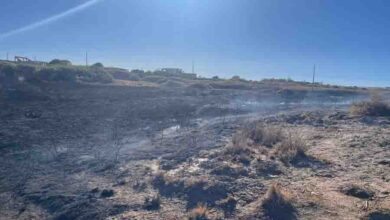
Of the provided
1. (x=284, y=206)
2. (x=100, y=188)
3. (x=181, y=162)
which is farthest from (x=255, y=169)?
(x=100, y=188)

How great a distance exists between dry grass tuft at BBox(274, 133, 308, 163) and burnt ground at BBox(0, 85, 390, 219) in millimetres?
362

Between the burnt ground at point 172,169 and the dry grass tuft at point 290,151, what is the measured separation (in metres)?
0.36

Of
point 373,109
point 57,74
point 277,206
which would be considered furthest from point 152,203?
point 57,74

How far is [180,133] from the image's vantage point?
2125 centimetres

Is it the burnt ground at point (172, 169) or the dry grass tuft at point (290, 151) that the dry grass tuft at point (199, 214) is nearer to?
the burnt ground at point (172, 169)

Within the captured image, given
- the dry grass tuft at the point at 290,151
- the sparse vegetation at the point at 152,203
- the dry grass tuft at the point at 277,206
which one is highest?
the dry grass tuft at the point at 290,151

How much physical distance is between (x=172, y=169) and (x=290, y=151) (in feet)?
13.0

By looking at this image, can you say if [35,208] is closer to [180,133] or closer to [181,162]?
[181,162]

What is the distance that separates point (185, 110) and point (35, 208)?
19609 millimetres

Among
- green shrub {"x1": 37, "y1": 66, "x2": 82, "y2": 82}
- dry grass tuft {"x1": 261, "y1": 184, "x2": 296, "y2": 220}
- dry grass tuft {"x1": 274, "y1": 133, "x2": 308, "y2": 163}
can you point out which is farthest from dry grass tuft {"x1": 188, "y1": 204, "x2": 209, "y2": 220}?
green shrub {"x1": 37, "y1": 66, "x2": 82, "y2": 82}

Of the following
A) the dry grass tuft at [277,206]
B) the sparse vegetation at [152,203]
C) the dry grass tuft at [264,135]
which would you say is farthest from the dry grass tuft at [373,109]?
the sparse vegetation at [152,203]

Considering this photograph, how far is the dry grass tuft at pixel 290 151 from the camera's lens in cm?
1498

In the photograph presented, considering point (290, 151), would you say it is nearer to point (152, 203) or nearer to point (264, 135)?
point (264, 135)

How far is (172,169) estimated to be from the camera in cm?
1403
